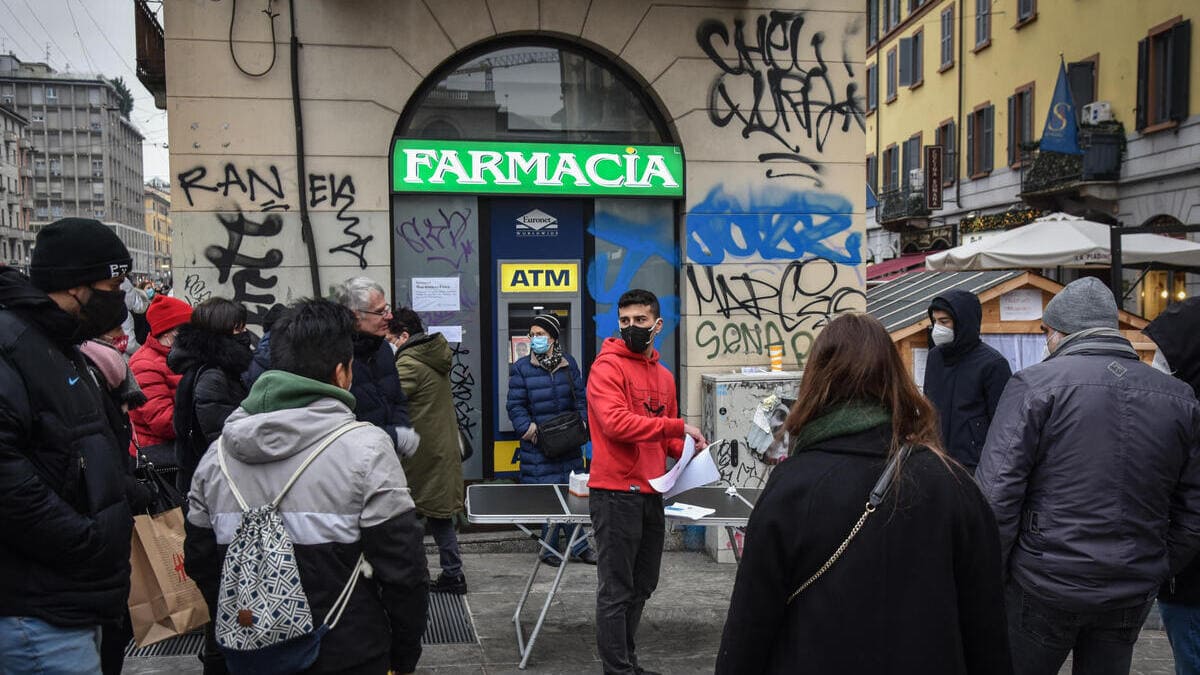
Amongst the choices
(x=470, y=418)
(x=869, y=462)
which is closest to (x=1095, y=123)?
(x=470, y=418)

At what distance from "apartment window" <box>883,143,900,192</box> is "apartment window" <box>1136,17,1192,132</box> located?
14.6 m

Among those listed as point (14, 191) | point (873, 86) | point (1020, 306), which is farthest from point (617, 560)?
point (14, 191)

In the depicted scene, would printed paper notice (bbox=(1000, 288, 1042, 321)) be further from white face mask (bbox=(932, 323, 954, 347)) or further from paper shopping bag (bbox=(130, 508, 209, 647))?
paper shopping bag (bbox=(130, 508, 209, 647))

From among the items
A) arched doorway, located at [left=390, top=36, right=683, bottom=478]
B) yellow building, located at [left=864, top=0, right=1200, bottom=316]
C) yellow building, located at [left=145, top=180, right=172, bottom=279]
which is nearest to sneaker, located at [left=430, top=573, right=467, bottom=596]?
arched doorway, located at [left=390, top=36, right=683, bottom=478]

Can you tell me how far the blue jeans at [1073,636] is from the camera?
365 centimetres

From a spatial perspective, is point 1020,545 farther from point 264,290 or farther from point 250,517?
point 264,290

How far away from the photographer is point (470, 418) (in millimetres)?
8148

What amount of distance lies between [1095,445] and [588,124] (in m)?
5.49

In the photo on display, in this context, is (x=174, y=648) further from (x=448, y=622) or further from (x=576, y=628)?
(x=576, y=628)

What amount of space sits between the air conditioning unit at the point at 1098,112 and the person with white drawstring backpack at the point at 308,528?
23111mm

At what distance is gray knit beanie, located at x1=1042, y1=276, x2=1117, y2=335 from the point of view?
3.79 meters

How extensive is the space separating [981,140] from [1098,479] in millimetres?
28273

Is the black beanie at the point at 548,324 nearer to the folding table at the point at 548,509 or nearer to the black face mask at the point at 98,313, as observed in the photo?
the folding table at the point at 548,509

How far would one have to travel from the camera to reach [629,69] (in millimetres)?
8133
